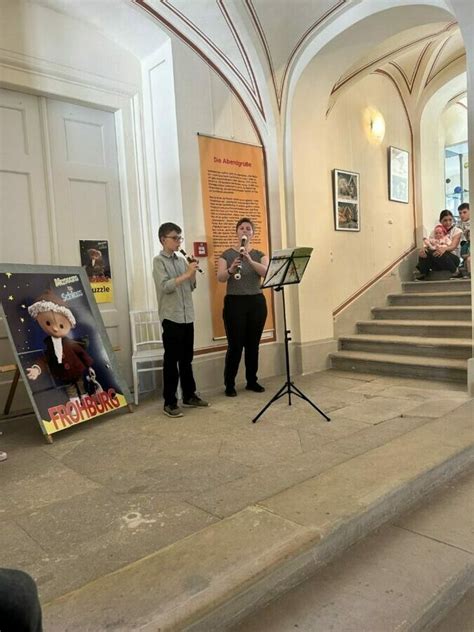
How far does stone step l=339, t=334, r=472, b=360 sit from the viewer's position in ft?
14.9

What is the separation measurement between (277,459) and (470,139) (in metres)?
2.97

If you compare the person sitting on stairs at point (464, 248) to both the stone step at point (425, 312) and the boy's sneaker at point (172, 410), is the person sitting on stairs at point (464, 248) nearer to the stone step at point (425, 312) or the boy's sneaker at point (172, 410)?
the stone step at point (425, 312)

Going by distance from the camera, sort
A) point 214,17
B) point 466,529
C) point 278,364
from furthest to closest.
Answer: point 278,364
point 214,17
point 466,529

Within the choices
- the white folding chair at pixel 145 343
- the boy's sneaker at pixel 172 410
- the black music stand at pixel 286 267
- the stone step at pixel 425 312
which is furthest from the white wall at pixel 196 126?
the stone step at pixel 425 312

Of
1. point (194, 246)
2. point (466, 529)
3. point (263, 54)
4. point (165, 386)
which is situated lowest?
point (466, 529)

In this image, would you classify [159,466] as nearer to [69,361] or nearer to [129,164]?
[69,361]

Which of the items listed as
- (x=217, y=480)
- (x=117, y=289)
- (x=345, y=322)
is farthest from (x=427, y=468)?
(x=345, y=322)

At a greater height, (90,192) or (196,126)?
(196,126)

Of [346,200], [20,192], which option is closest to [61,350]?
[20,192]

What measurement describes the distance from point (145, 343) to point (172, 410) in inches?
35.5

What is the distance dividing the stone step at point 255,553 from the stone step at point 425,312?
9.89 ft

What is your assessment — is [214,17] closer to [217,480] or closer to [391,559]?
[217,480]

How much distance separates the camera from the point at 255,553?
5.48 feet

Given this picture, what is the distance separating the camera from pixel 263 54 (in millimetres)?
4613
